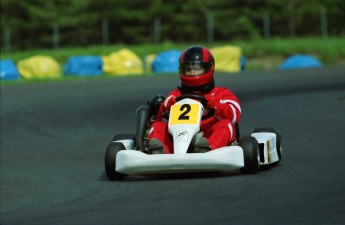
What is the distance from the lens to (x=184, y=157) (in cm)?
789

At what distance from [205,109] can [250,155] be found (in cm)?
73

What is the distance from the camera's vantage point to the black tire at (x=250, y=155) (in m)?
Answer: 8.08

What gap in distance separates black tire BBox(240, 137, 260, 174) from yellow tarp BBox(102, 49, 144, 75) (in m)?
16.6

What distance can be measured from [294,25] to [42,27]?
11351mm

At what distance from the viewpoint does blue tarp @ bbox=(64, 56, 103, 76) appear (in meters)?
24.2

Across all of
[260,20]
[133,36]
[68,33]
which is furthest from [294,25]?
[68,33]

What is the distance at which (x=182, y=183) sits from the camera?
7.82m

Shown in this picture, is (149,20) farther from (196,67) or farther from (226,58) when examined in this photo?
(196,67)

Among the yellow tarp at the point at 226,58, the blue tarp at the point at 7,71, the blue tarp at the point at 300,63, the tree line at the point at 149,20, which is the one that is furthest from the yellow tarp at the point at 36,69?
the tree line at the point at 149,20

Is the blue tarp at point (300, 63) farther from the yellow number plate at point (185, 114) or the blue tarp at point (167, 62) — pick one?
the yellow number plate at point (185, 114)

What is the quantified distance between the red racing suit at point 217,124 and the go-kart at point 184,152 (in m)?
0.08

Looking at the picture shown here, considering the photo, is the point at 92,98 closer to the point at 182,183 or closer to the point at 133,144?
the point at 133,144

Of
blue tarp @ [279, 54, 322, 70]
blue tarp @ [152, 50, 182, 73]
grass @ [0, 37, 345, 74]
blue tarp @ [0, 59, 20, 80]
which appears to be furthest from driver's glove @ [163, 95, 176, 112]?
grass @ [0, 37, 345, 74]

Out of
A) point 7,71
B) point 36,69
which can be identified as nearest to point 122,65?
point 36,69
